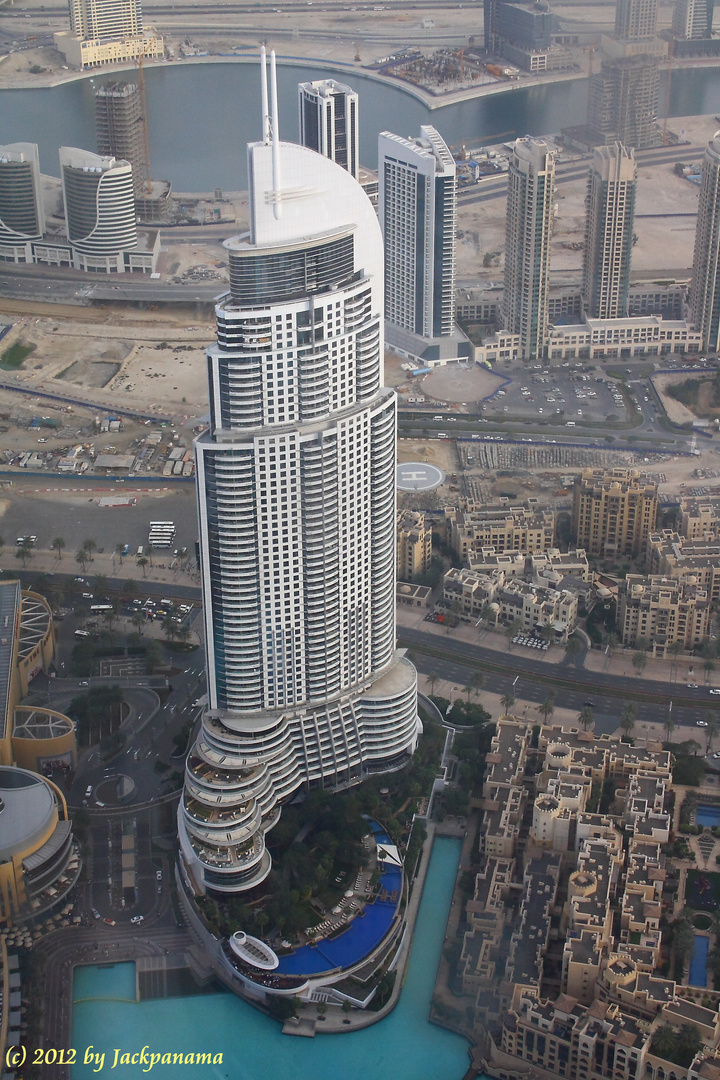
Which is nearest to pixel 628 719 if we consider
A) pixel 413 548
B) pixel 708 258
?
pixel 413 548

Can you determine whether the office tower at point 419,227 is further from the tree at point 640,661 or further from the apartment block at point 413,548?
the tree at point 640,661

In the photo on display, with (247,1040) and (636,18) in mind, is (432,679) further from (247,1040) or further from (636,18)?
(636,18)

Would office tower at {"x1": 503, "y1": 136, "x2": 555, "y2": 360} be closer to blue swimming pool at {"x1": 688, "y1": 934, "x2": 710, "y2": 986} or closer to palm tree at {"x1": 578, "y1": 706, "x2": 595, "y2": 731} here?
palm tree at {"x1": 578, "y1": 706, "x2": 595, "y2": 731}

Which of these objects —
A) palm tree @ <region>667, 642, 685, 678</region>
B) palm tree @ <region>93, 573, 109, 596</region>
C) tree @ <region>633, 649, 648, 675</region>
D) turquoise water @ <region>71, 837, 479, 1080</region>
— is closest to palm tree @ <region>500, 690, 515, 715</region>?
tree @ <region>633, 649, 648, 675</region>

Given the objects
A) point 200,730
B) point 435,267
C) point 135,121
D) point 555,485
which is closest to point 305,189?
point 200,730

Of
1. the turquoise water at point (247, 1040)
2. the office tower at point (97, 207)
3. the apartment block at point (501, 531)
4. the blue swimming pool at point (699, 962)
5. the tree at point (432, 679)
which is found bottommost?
the turquoise water at point (247, 1040)

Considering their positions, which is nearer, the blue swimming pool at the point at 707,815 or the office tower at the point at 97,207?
the blue swimming pool at the point at 707,815

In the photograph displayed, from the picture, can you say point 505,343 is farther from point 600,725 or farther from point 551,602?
point 600,725

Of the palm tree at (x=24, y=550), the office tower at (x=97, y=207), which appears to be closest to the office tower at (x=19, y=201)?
the office tower at (x=97, y=207)
